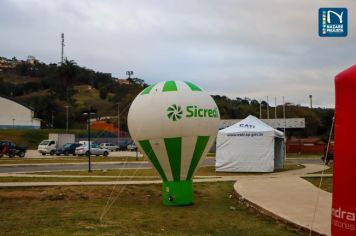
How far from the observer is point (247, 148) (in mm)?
28031

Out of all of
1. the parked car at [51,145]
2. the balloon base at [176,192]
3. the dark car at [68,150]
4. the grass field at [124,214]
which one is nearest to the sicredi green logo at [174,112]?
the balloon base at [176,192]

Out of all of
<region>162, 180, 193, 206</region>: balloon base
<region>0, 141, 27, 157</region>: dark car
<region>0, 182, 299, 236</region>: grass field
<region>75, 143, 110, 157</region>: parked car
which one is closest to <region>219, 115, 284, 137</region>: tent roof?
<region>0, 182, 299, 236</region>: grass field

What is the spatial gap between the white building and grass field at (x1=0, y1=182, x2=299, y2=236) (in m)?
94.4

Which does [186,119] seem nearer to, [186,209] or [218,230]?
[186,209]

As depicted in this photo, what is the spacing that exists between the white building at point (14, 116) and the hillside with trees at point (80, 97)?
5.21 metres

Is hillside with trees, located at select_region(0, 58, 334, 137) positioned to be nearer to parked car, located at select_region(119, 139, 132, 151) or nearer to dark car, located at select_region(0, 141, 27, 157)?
parked car, located at select_region(119, 139, 132, 151)

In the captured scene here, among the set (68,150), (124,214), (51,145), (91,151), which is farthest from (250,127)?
(51,145)

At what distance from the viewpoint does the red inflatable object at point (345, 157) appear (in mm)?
5820

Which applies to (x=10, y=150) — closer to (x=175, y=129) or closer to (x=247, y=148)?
(x=247, y=148)

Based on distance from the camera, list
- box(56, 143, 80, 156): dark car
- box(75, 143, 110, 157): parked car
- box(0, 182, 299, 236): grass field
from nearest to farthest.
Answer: box(0, 182, 299, 236): grass field, box(75, 143, 110, 157): parked car, box(56, 143, 80, 156): dark car

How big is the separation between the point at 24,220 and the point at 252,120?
58.9ft

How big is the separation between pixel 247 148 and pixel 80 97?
424 ft

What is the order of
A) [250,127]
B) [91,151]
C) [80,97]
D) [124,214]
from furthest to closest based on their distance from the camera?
[80,97] < [91,151] < [250,127] < [124,214]

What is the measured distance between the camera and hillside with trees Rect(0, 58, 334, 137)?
103 metres
